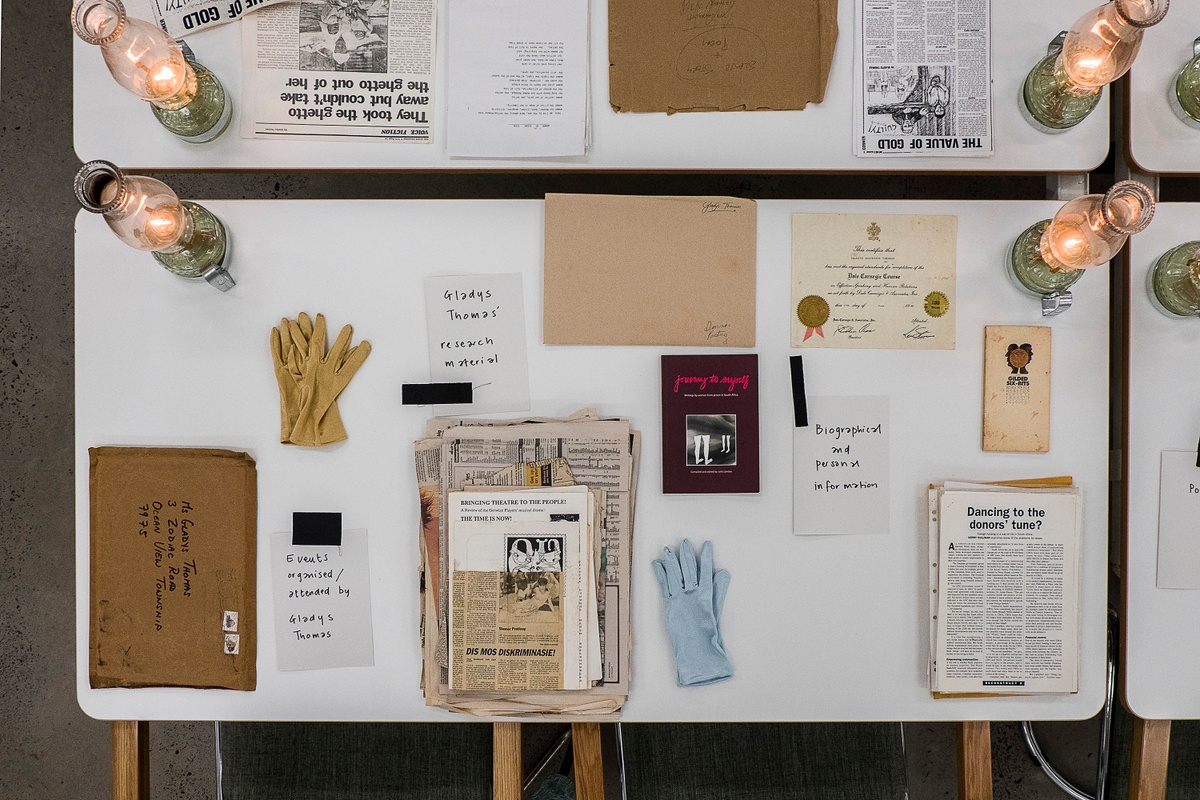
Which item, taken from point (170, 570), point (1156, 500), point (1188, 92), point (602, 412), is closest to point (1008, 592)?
point (1156, 500)

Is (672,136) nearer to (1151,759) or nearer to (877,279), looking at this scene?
(877,279)

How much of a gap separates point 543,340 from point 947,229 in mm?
609

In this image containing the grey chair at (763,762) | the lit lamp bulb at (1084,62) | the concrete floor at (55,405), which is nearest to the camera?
the lit lamp bulb at (1084,62)

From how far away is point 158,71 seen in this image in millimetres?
943

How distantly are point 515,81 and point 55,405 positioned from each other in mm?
1344

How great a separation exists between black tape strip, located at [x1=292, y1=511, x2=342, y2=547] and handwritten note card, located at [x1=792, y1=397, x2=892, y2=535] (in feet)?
2.19

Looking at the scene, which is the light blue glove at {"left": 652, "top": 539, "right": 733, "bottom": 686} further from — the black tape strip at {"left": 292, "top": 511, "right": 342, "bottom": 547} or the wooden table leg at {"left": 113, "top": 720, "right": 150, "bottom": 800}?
the wooden table leg at {"left": 113, "top": 720, "right": 150, "bottom": 800}

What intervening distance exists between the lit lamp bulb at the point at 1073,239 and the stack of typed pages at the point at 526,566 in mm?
622

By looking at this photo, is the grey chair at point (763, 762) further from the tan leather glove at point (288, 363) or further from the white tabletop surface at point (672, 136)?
the white tabletop surface at point (672, 136)

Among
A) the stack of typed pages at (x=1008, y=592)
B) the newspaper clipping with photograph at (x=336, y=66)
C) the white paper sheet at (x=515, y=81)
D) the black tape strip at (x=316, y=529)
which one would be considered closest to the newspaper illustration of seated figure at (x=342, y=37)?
the newspaper clipping with photograph at (x=336, y=66)

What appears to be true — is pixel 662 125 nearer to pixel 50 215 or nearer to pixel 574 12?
pixel 574 12

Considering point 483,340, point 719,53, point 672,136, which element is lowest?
point 483,340

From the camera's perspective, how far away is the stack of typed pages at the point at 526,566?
3.33 feet
